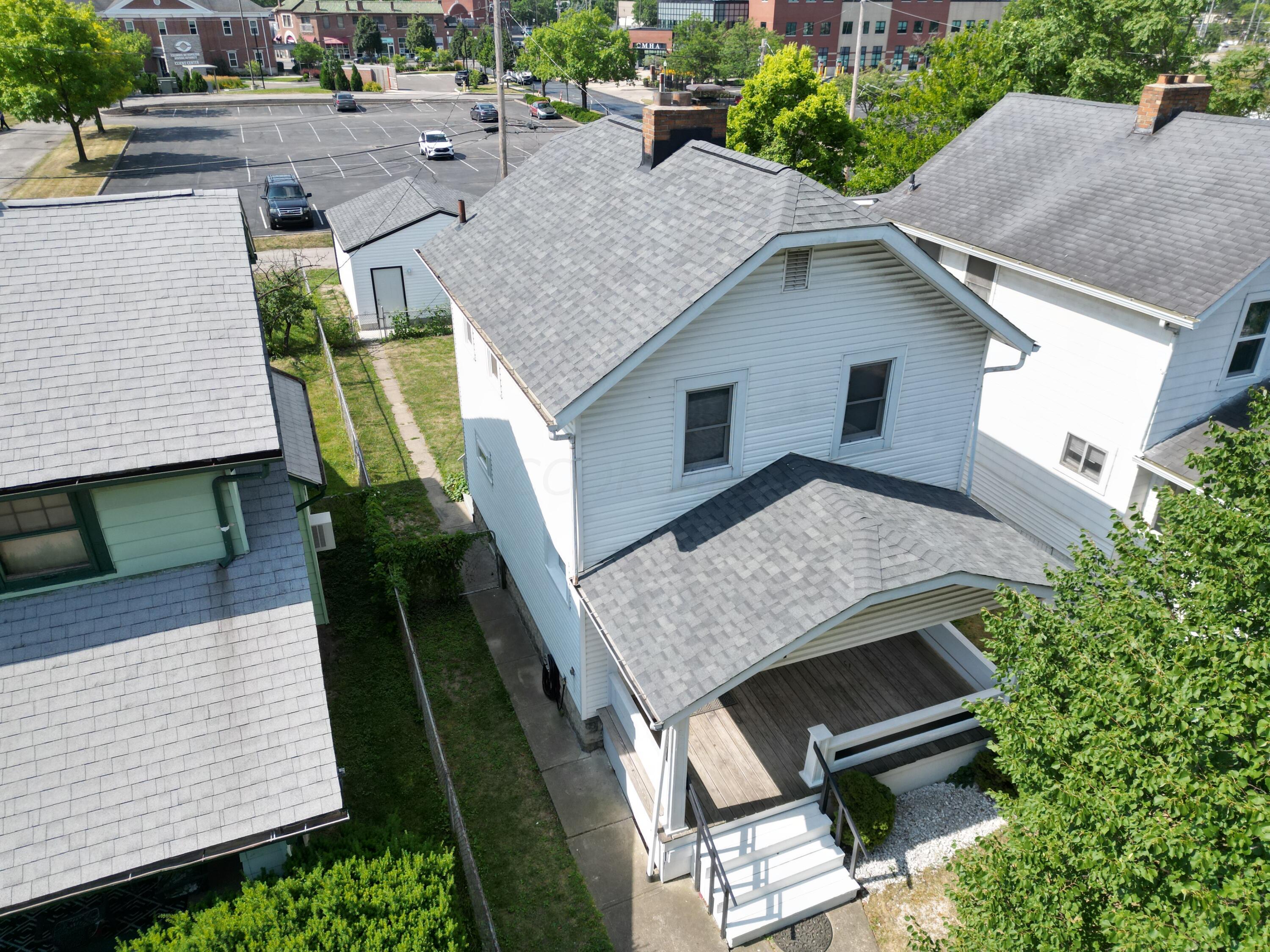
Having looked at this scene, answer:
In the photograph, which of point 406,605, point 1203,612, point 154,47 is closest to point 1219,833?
point 1203,612

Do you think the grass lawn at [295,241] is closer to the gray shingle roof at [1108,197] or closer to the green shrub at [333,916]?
the gray shingle roof at [1108,197]

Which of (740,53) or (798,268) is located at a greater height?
(740,53)

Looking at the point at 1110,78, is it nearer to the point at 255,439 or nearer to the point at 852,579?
the point at 852,579

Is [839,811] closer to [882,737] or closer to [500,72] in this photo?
[882,737]

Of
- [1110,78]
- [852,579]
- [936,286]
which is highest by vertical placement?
Answer: [1110,78]

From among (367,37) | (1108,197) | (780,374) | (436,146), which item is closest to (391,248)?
(780,374)

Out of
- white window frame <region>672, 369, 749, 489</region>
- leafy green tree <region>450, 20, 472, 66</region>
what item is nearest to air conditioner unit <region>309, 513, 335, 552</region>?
white window frame <region>672, 369, 749, 489</region>

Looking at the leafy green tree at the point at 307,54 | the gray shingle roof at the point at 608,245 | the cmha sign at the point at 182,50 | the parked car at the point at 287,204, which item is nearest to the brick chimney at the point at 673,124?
the gray shingle roof at the point at 608,245
